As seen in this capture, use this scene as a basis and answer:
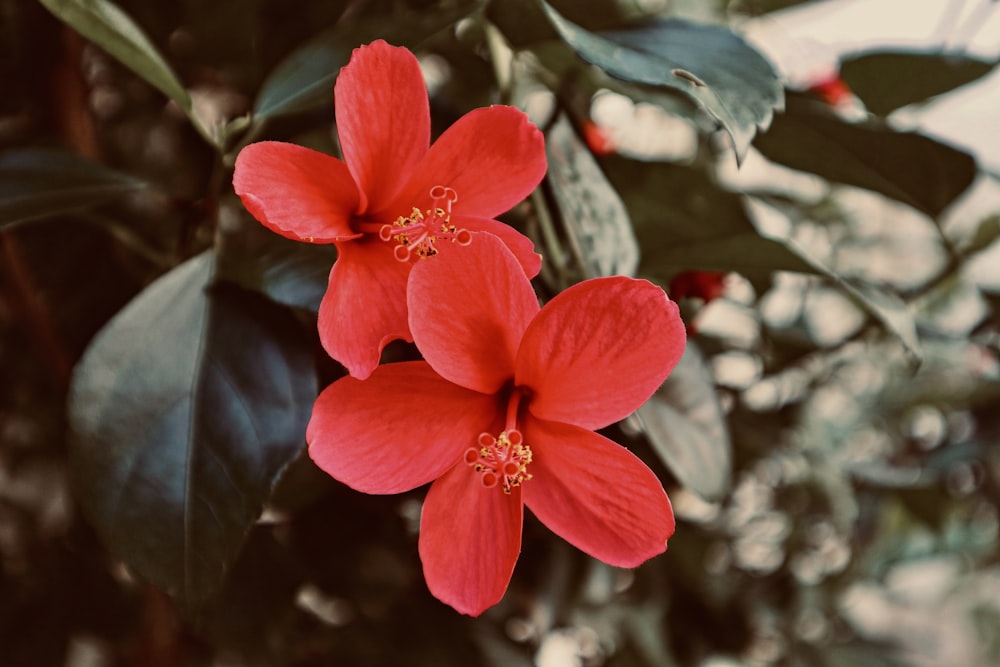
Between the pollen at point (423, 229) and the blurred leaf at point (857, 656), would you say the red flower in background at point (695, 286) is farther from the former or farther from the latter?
the blurred leaf at point (857, 656)

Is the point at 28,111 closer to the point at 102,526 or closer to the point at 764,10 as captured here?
the point at 102,526

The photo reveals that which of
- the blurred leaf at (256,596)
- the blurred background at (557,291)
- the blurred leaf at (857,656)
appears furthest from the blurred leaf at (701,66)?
the blurred leaf at (857,656)

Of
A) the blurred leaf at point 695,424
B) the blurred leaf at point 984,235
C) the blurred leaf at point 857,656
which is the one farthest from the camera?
the blurred leaf at point 857,656

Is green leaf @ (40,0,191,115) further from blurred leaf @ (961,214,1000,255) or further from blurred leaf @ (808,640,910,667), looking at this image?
blurred leaf @ (808,640,910,667)

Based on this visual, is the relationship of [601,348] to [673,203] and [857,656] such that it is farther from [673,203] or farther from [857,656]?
[857,656]

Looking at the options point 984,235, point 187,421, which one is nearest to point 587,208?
point 187,421

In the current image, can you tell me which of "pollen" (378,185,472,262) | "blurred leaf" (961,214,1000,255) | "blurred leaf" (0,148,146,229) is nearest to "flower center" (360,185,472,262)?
"pollen" (378,185,472,262)

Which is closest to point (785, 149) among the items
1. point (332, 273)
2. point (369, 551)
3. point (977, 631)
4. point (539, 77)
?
point (539, 77)
